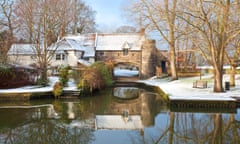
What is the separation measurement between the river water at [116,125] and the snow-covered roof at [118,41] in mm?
22717

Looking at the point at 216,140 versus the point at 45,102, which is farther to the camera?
the point at 45,102

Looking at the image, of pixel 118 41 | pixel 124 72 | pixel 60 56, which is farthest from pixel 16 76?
pixel 124 72

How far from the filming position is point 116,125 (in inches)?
→ 400

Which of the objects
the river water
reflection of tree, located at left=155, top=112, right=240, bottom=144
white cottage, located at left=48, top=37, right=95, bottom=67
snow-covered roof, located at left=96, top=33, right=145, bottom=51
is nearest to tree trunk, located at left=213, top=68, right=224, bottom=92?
the river water

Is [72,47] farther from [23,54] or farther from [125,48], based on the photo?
[125,48]

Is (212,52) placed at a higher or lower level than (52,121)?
higher

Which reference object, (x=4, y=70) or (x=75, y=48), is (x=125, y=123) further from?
(x=75, y=48)

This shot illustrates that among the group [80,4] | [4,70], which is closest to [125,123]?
[4,70]

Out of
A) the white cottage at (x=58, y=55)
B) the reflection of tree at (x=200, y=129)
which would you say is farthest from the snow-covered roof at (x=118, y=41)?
the reflection of tree at (x=200, y=129)

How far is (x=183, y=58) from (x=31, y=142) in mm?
30584

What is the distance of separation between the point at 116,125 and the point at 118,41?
2833 cm

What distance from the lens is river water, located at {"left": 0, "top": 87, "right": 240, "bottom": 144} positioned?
8266 mm

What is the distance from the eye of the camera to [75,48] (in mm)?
32250

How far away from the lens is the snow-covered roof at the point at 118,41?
36531mm
